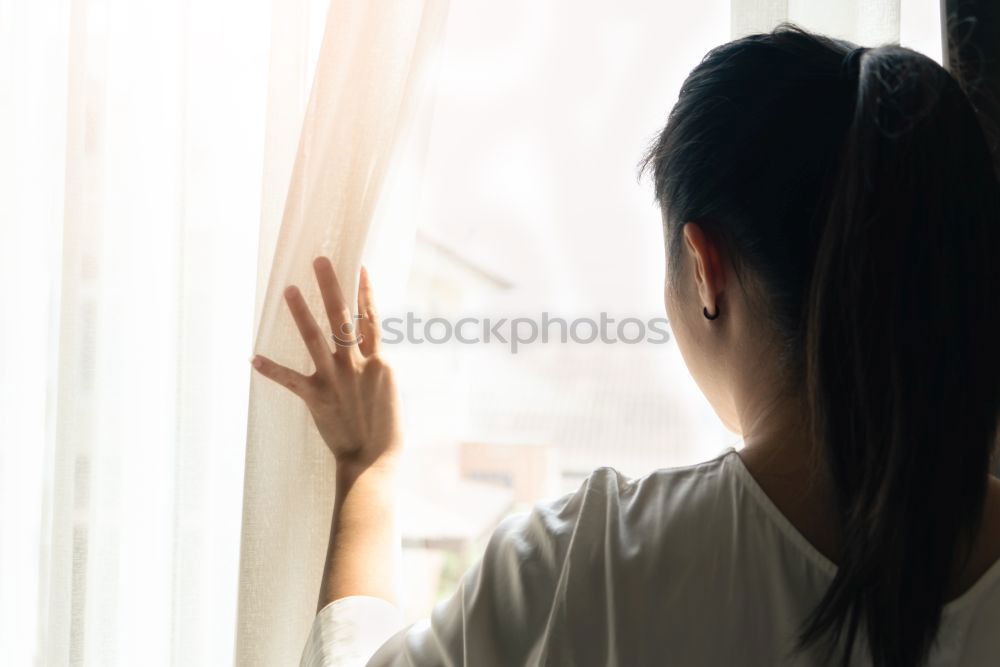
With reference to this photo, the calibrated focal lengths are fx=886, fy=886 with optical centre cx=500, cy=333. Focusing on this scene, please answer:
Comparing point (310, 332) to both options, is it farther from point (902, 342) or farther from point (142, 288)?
point (902, 342)

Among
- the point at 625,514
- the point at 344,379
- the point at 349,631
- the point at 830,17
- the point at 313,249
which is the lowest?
the point at 349,631

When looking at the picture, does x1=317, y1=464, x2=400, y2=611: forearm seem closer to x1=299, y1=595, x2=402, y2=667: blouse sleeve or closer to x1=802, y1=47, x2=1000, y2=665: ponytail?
x1=299, y1=595, x2=402, y2=667: blouse sleeve

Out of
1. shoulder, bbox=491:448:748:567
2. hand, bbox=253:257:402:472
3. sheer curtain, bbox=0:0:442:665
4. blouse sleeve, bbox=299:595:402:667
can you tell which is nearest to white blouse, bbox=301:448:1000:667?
shoulder, bbox=491:448:748:567

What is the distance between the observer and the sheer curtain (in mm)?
926

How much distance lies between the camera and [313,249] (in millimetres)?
855

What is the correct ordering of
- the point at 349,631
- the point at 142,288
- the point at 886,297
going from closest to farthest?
the point at 886,297, the point at 349,631, the point at 142,288

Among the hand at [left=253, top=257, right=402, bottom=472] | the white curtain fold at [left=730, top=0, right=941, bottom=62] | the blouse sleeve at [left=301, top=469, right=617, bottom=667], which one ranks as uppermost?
the white curtain fold at [left=730, top=0, right=941, bottom=62]

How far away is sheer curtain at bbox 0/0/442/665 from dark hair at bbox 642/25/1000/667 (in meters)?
0.50

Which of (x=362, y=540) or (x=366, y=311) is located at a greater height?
(x=366, y=311)

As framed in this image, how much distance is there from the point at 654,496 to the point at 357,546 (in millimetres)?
300

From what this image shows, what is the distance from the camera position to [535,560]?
679mm

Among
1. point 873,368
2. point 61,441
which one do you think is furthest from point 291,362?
point 873,368

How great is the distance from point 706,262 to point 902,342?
0.16 m

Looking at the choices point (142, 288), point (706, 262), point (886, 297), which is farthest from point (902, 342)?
point (142, 288)
